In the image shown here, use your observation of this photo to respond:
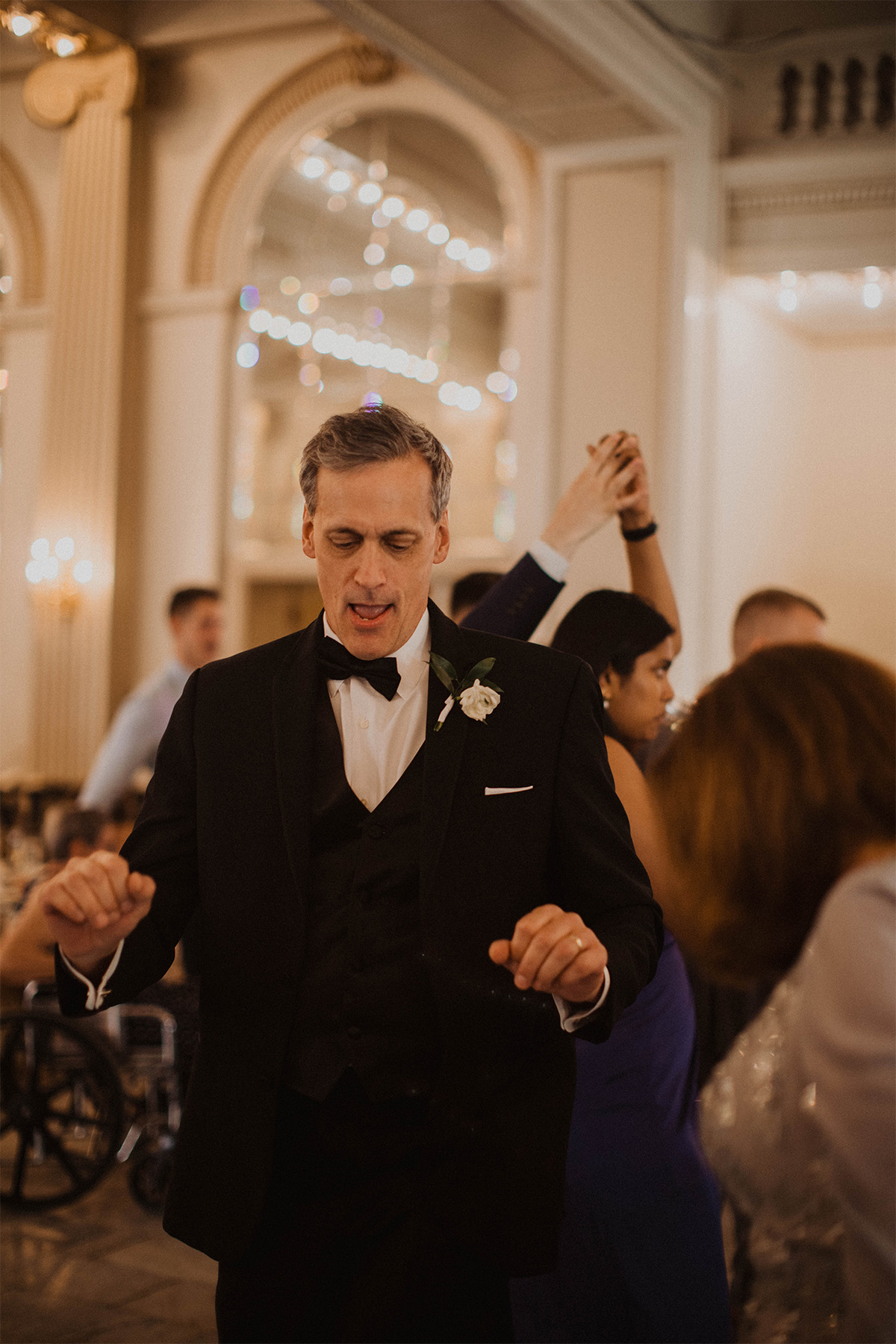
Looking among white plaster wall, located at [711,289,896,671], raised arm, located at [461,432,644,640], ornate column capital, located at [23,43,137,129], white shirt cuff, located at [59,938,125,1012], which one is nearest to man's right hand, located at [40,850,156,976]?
white shirt cuff, located at [59,938,125,1012]

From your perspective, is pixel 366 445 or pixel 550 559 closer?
pixel 366 445

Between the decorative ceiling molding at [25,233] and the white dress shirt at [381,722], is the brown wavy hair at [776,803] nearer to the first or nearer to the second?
the white dress shirt at [381,722]

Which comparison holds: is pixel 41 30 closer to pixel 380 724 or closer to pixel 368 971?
pixel 380 724

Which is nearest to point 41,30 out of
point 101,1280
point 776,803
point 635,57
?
point 635,57

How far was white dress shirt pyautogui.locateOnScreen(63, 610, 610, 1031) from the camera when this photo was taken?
1.74 metres

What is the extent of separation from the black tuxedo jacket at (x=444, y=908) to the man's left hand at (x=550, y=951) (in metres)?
0.17

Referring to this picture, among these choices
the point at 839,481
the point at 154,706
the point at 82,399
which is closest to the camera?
the point at 154,706

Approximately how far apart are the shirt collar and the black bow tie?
2cm

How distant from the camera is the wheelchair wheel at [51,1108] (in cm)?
418

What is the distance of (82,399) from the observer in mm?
8836

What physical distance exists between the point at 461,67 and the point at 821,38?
6.45 feet

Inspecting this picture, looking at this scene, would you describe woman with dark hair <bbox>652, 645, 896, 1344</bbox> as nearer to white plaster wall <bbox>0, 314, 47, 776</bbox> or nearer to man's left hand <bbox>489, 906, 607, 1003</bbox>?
man's left hand <bbox>489, 906, 607, 1003</bbox>

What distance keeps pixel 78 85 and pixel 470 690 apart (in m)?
8.49

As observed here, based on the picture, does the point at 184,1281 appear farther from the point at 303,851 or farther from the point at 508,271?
the point at 508,271
